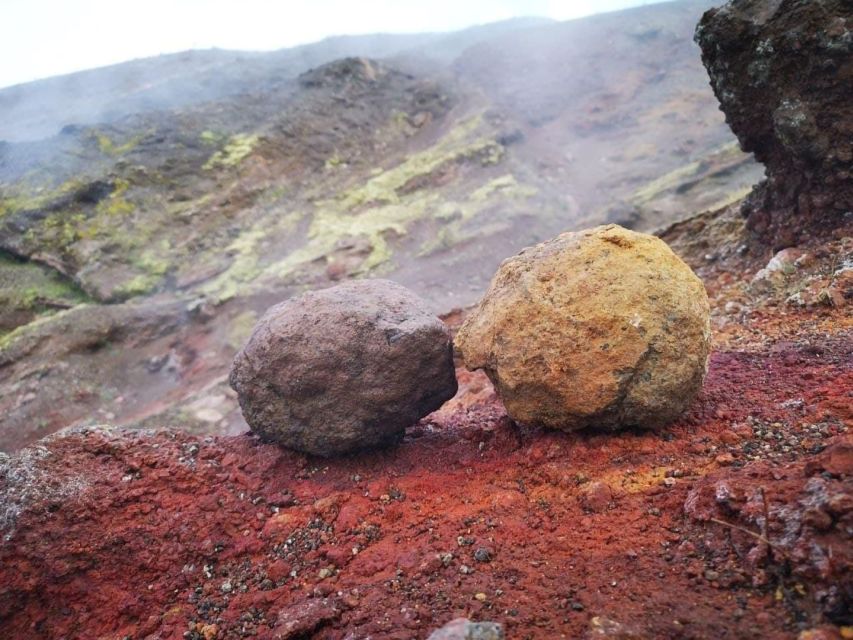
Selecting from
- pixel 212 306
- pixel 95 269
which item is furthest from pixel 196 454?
pixel 95 269

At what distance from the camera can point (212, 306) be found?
1236 cm

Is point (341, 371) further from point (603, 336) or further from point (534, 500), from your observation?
point (603, 336)

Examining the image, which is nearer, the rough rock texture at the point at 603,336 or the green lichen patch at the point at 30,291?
the rough rock texture at the point at 603,336

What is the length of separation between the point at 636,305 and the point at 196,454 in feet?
10.7

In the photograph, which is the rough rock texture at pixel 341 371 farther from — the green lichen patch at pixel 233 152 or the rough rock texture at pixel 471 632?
the green lichen patch at pixel 233 152

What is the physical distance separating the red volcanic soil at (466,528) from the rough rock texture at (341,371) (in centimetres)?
27

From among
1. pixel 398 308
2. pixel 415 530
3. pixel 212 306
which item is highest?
pixel 398 308

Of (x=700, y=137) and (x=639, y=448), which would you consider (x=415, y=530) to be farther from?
(x=700, y=137)

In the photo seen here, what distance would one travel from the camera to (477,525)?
3180 mm

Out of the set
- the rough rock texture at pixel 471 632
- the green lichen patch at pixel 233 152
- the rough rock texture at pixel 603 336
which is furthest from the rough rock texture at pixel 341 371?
the green lichen patch at pixel 233 152

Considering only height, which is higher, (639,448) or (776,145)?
(776,145)

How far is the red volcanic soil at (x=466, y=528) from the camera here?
2.32m

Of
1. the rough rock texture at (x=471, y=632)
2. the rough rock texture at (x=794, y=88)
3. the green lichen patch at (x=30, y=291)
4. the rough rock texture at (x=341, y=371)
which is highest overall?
the rough rock texture at (x=794, y=88)

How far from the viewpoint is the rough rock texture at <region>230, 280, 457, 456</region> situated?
3900mm
